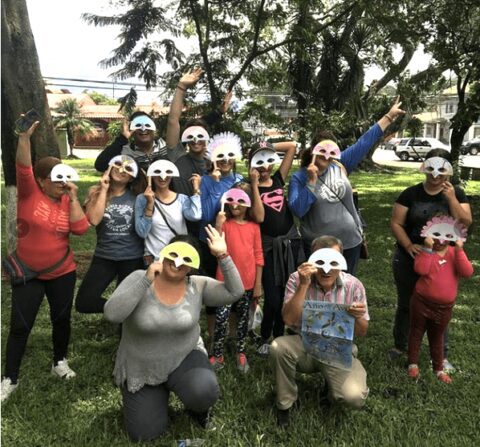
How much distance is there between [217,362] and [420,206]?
191 cm

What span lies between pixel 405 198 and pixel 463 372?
1378 mm

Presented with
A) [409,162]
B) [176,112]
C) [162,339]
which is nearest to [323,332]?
[162,339]

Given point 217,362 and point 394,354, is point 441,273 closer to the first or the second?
point 394,354

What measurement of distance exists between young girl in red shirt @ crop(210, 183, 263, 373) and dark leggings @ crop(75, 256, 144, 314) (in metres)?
0.67

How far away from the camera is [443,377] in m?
3.57

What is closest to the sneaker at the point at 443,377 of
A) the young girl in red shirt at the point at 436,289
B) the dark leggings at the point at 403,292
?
the young girl in red shirt at the point at 436,289

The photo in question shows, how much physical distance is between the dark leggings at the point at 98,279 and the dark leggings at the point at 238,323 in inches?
27.9

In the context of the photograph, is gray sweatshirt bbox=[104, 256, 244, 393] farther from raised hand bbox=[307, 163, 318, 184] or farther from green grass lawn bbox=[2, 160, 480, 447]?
raised hand bbox=[307, 163, 318, 184]

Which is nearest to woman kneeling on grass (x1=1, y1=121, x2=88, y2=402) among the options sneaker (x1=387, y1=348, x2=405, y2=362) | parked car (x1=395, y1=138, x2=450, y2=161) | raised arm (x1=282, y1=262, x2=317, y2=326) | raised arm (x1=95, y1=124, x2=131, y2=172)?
raised arm (x1=95, y1=124, x2=131, y2=172)

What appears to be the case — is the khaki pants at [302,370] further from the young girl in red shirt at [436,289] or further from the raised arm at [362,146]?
the raised arm at [362,146]

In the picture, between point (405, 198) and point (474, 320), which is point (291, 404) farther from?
point (474, 320)

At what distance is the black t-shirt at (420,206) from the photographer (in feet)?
11.8

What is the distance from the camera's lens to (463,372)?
147 inches

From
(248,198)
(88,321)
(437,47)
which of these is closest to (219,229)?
(248,198)
